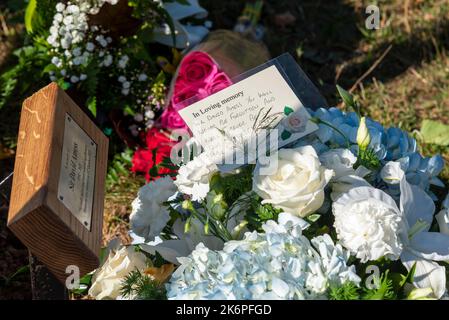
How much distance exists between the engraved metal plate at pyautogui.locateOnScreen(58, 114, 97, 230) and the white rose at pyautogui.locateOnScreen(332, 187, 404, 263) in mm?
494

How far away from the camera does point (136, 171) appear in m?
2.56

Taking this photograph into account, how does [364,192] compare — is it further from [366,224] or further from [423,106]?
[423,106]

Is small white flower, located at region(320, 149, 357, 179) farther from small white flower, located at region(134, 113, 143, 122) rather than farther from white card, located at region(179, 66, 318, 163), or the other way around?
small white flower, located at region(134, 113, 143, 122)

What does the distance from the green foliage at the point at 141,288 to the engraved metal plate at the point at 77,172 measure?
13cm

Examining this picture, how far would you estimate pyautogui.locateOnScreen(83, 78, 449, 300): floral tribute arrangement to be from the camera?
1164mm

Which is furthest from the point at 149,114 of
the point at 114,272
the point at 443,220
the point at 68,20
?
the point at 443,220

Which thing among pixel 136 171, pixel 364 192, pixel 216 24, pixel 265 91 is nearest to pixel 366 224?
pixel 364 192

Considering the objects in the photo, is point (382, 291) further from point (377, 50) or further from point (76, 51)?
point (377, 50)

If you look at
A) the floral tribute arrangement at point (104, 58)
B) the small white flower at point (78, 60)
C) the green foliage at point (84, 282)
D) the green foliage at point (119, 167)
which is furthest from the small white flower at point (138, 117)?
the green foliage at point (84, 282)

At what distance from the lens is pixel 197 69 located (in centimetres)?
243

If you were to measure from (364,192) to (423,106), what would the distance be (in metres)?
1.70

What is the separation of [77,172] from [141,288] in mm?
278

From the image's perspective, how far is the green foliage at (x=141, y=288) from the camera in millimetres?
1265

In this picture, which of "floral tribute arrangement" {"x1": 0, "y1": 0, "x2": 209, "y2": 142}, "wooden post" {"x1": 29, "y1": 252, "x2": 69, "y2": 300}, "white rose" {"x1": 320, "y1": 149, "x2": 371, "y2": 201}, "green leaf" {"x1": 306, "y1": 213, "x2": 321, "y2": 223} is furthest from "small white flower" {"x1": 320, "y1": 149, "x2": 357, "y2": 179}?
"floral tribute arrangement" {"x1": 0, "y1": 0, "x2": 209, "y2": 142}
